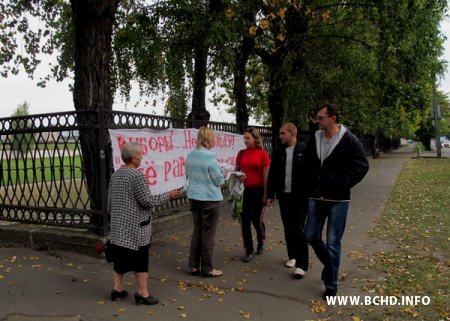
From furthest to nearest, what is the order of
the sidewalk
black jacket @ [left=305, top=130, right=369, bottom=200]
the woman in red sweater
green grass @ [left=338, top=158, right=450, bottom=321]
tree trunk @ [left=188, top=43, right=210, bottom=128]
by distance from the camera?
tree trunk @ [left=188, top=43, right=210, bottom=128] → the woman in red sweater → black jacket @ [left=305, top=130, right=369, bottom=200] → green grass @ [left=338, top=158, right=450, bottom=321] → the sidewalk

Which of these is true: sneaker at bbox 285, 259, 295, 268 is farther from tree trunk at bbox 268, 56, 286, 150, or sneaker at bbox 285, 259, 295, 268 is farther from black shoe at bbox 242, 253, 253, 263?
tree trunk at bbox 268, 56, 286, 150

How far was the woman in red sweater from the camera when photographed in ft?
19.6

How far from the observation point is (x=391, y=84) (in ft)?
41.9

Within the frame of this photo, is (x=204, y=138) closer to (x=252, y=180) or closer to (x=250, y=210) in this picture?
(x=252, y=180)

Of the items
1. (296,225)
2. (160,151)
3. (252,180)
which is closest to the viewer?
(296,225)

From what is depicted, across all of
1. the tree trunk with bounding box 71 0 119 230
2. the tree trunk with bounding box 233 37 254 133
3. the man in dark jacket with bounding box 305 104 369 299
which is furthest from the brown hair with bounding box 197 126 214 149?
the tree trunk with bounding box 233 37 254 133

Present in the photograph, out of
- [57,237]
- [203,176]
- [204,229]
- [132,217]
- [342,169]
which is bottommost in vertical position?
[57,237]

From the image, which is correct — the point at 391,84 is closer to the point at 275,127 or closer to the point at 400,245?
the point at 275,127

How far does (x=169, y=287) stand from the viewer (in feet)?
16.4

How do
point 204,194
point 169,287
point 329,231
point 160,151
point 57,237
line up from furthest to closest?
point 160,151, point 57,237, point 204,194, point 169,287, point 329,231

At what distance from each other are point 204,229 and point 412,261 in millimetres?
2920

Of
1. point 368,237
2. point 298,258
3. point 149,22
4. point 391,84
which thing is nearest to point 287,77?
point 391,84

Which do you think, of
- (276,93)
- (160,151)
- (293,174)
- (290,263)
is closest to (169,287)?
(290,263)

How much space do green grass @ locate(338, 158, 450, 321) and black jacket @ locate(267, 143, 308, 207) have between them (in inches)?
50.8
